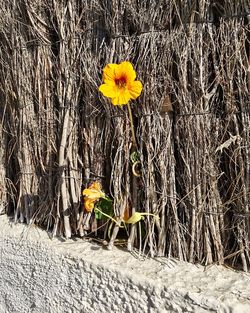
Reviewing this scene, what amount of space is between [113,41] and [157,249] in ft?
3.11

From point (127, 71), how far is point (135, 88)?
0.08 meters

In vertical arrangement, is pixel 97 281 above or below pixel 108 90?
below

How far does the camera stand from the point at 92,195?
67.0 inches

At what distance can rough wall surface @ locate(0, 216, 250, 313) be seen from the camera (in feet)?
4.68

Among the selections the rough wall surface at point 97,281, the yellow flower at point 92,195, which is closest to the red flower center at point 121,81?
the yellow flower at point 92,195

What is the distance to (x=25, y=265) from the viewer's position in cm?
193

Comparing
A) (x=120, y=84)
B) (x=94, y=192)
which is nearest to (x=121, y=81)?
(x=120, y=84)

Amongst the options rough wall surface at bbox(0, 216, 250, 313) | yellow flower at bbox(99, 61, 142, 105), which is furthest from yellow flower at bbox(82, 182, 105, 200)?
yellow flower at bbox(99, 61, 142, 105)

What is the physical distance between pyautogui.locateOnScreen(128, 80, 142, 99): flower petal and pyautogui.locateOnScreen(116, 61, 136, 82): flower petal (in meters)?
0.02

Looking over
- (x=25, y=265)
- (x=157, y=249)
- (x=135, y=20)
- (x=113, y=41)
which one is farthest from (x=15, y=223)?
(x=135, y=20)

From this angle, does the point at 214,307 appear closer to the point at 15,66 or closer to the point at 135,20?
the point at 135,20

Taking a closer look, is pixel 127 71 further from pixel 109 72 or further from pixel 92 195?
pixel 92 195

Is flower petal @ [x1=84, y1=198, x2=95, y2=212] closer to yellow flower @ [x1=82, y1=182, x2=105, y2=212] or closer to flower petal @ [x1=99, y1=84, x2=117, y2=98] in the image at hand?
yellow flower @ [x1=82, y1=182, x2=105, y2=212]

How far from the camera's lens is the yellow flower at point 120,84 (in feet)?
5.12
